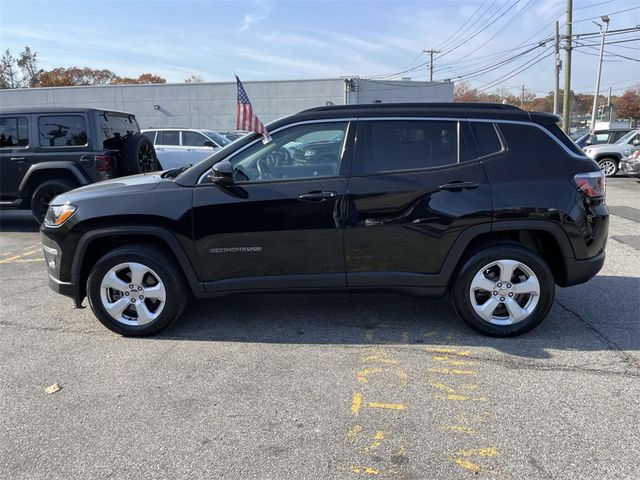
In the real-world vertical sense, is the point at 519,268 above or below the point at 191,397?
above

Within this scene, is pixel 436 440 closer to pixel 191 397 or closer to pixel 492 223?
pixel 191 397

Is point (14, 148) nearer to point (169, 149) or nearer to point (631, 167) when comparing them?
point (169, 149)

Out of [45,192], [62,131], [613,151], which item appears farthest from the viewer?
[613,151]

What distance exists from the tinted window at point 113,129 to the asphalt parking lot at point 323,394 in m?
4.14

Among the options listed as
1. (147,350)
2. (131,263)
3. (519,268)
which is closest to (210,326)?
(147,350)

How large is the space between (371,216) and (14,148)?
728 centimetres

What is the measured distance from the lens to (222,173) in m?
Result: 3.70

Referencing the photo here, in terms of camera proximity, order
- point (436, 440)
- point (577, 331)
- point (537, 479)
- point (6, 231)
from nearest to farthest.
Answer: point (537, 479) < point (436, 440) < point (577, 331) < point (6, 231)

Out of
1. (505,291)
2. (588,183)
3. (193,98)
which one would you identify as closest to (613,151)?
(588,183)

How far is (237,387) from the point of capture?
3.25 m

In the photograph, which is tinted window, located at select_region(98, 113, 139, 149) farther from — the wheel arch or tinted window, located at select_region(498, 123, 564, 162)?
tinted window, located at select_region(498, 123, 564, 162)

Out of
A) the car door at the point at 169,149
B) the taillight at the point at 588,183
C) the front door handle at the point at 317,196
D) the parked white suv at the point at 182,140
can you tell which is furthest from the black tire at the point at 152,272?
the parked white suv at the point at 182,140

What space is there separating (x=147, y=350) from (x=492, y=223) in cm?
290

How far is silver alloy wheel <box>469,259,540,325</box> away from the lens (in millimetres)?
3824
